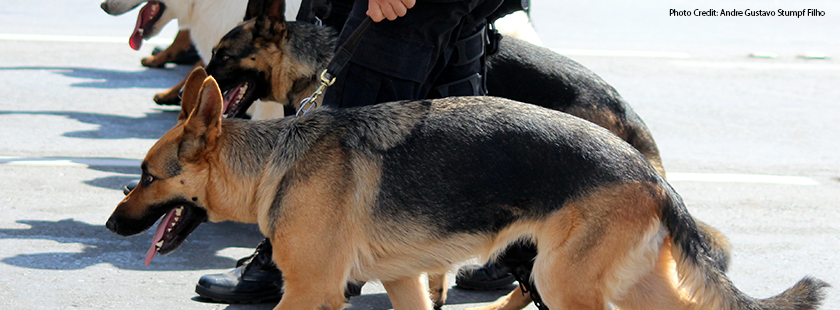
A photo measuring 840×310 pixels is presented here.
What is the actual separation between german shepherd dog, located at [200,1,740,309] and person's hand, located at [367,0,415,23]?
125 cm

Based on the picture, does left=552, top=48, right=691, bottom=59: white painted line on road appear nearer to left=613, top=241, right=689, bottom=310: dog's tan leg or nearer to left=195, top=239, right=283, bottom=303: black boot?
left=195, top=239, right=283, bottom=303: black boot

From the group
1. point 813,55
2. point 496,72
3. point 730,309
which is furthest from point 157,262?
point 813,55

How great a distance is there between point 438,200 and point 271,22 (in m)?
1.86

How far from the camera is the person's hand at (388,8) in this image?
10.2 ft

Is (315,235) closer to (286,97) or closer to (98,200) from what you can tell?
(286,97)

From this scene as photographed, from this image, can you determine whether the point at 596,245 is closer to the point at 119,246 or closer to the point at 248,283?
the point at 248,283

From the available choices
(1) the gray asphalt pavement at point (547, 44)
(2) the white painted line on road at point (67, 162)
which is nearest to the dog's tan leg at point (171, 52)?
(1) the gray asphalt pavement at point (547, 44)

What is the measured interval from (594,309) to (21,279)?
2.57 m

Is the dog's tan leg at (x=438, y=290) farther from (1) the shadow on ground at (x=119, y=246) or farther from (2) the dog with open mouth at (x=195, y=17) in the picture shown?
(2) the dog with open mouth at (x=195, y=17)

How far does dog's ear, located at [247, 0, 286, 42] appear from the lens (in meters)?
4.34

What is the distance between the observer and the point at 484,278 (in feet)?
13.5

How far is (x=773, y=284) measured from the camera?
430 centimetres

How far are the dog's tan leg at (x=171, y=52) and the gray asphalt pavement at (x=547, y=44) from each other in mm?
108

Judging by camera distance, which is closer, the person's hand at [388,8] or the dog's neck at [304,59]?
the person's hand at [388,8]
